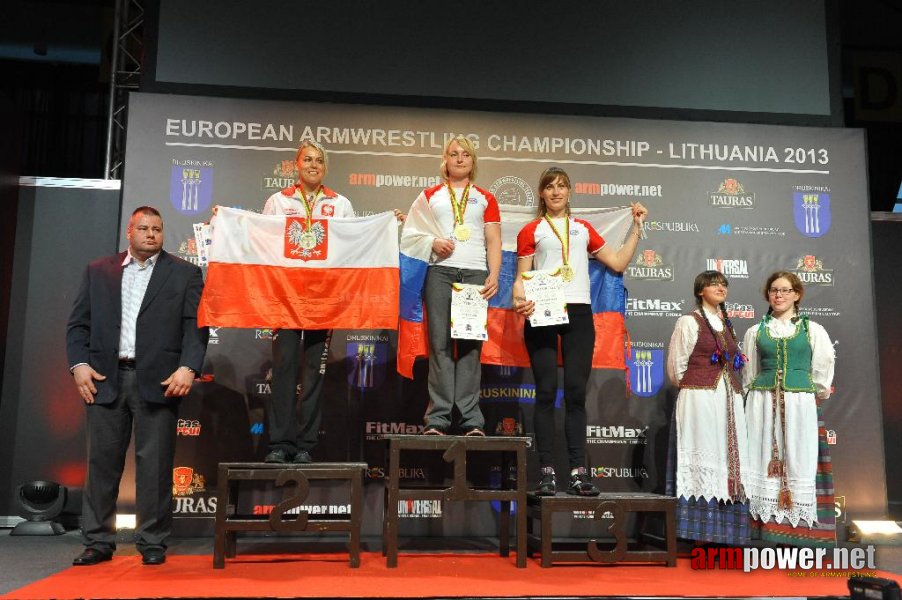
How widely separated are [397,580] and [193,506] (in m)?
1.95

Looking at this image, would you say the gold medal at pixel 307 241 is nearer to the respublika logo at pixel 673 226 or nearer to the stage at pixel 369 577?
the stage at pixel 369 577

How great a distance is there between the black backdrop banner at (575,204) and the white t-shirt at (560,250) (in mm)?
1129

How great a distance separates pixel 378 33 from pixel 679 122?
2.25m

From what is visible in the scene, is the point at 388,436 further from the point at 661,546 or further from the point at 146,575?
the point at 661,546

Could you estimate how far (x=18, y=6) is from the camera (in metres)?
7.59

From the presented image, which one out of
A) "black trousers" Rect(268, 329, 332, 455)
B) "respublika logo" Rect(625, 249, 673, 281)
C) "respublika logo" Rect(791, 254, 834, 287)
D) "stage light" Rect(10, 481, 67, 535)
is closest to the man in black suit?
"black trousers" Rect(268, 329, 332, 455)

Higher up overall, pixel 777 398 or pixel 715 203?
pixel 715 203

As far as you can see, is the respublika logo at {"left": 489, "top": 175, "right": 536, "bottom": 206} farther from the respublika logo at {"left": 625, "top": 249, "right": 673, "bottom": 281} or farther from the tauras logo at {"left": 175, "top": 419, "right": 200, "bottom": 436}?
the tauras logo at {"left": 175, "top": 419, "right": 200, "bottom": 436}

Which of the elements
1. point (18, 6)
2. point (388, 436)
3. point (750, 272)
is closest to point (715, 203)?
point (750, 272)

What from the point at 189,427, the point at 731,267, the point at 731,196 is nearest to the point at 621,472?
the point at 731,267

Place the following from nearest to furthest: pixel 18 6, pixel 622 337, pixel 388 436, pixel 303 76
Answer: pixel 388 436 → pixel 622 337 → pixel 303 76 → pixel 18 6

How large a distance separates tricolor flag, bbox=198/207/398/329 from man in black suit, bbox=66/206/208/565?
1.01 ft

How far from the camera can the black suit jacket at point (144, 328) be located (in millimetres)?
3957

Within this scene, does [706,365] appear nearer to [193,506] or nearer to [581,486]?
[581,486]
